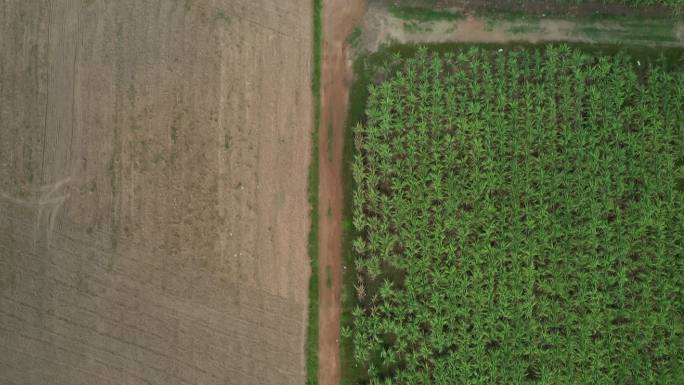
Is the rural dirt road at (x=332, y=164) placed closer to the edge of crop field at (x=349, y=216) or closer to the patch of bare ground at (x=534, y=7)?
the edge of crop field at (x=349, y=216)

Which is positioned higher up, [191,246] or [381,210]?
[381,210]

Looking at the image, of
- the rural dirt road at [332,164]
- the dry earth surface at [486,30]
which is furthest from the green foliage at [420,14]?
the rural dirt road at [332,164]

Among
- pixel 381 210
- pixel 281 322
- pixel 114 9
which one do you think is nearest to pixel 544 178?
pixel 381 210

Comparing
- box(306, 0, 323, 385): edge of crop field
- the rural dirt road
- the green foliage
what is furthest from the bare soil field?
the green foliage

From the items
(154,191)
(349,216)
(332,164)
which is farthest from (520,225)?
(154,191)

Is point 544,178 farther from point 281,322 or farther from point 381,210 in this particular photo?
point 281,322

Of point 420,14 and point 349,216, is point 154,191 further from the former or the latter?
point 420,14

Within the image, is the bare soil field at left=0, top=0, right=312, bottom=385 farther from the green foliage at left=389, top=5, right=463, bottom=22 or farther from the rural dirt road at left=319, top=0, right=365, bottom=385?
the green foliage at left=389, top=5, right=463, bottom=22

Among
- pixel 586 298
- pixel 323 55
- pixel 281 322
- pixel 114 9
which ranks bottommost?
pixel 281 322
